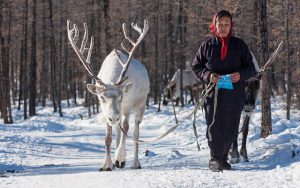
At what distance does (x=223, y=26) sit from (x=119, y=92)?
2349 mm

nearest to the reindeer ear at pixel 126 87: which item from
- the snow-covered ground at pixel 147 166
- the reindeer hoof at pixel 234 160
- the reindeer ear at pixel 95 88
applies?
the reindeer ear at pixel 95 88

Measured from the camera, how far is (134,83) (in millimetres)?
9477

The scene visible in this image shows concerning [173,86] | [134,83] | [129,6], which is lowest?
[173,86]

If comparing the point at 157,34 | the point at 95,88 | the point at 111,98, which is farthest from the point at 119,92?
the point at 157,34

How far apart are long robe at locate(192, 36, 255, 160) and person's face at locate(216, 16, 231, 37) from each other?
0.14 meters

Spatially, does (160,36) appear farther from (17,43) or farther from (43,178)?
(43,178)

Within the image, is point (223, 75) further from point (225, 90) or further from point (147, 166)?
point (147, 166)

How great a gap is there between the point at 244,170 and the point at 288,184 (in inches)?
52.2

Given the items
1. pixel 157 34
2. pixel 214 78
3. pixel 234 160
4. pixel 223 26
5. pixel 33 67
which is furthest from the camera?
pixel 157 34

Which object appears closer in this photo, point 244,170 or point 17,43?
point 244,170

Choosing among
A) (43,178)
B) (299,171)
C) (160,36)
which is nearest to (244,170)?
(299,171)

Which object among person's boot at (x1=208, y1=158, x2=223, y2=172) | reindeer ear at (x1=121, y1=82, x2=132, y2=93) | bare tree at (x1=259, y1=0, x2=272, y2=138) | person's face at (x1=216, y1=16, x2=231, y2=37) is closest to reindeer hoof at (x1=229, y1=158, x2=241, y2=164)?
person's boot at (x1=208, y1=158, x2=223, y2=172)

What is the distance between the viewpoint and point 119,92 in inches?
331

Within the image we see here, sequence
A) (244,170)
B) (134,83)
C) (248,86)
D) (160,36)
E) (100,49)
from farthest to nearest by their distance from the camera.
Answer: (160,36)
(100,49)
(134,83)
(248,86)
(244,170)
